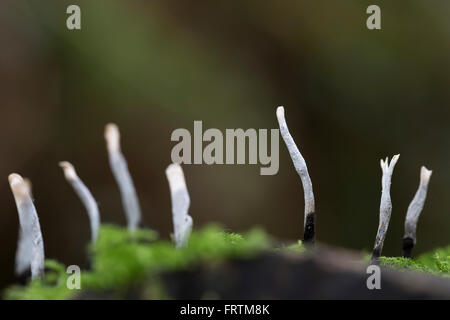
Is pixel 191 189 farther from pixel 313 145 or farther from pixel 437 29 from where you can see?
pixel 437 29

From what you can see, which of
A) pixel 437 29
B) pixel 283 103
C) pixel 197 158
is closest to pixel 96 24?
pixel 197 158

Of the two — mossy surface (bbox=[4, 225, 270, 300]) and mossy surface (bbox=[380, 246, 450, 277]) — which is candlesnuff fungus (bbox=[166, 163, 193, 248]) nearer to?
mossy surface (bbox=[4, 225, 270, 300])

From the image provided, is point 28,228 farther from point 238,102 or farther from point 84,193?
point 238,102

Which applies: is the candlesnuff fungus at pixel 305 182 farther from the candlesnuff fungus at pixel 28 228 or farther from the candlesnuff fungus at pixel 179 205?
the candlesnuff fungus at pixel 28 228

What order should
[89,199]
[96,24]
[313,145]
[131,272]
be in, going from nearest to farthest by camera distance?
[131,272]
[89,199]
[96,24]
[313,145]
